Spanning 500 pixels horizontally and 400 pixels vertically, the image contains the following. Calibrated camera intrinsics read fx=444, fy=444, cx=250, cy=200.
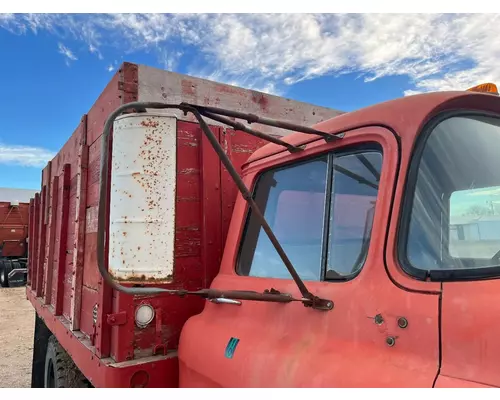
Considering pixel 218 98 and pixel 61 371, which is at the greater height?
pixel 218 98

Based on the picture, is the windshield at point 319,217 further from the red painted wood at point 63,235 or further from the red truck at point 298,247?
the red painted wood at point 63,235

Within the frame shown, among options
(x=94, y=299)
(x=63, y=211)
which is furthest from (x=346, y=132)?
(x=63, y=211)

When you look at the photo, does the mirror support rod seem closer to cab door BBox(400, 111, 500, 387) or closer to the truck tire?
cab door BBox(400, 111, 500, 387)

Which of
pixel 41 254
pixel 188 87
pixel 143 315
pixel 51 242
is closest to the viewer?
pixel 143 315

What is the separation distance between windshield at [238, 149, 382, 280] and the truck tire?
6.72 feet

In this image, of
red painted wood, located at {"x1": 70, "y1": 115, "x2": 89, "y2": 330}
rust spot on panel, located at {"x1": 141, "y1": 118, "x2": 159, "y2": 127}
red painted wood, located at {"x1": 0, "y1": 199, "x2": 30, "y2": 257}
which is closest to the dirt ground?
red painted wood, located at {"x1": 70, "y1": 115, "x2": 89, "y2": 330}

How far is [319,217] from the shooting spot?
1.90m

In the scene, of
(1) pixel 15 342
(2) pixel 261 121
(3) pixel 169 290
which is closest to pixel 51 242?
(3) pixel 169 290

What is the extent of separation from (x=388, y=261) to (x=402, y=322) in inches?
8.3

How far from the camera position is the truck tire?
3.57m

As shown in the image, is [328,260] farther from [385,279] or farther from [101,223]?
[101,223]

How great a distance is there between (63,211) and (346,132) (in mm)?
3182

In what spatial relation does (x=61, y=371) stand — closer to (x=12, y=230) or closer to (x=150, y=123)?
(x=150, y=123)

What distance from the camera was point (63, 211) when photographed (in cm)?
415
